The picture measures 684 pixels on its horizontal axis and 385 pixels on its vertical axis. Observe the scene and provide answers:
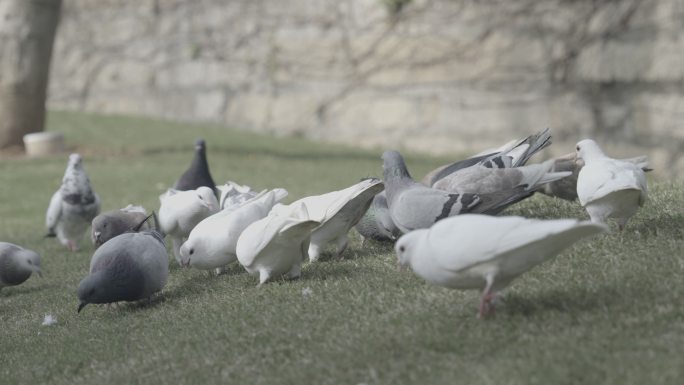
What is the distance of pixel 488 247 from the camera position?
3.54 metres

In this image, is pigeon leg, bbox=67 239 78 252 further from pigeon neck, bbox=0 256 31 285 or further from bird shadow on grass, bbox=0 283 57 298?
pigeon neck, bbox=0 256 31 285

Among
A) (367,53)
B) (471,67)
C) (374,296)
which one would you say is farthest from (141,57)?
(374,296)

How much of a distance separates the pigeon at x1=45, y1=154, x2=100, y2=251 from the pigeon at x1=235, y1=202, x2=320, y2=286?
9.89ft

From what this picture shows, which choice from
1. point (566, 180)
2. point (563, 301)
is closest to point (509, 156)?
point (566, 180)

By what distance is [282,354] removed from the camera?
386 cm

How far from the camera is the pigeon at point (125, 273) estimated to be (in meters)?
4.90

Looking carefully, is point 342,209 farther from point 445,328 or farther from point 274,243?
point 445,328

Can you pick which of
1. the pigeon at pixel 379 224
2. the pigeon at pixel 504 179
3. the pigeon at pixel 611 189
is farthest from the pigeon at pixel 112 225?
the pigeon at pixel 611 189

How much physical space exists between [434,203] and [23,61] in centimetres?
1023

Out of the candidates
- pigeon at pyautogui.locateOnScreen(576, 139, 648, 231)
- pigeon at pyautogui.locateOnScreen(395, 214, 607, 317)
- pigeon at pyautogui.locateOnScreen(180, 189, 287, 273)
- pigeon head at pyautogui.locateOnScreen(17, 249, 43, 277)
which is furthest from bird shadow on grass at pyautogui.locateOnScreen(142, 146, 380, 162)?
pigeon at pyautogui.locateOnScreen(395, 214, 607, 317)

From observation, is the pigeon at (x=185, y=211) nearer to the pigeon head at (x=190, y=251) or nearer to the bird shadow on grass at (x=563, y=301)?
the pigeon head at (x=190, y=251)

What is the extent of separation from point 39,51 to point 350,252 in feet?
30.5

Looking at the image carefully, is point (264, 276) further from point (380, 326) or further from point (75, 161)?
point (75, 161)

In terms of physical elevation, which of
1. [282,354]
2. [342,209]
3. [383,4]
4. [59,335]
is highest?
[383,4]
